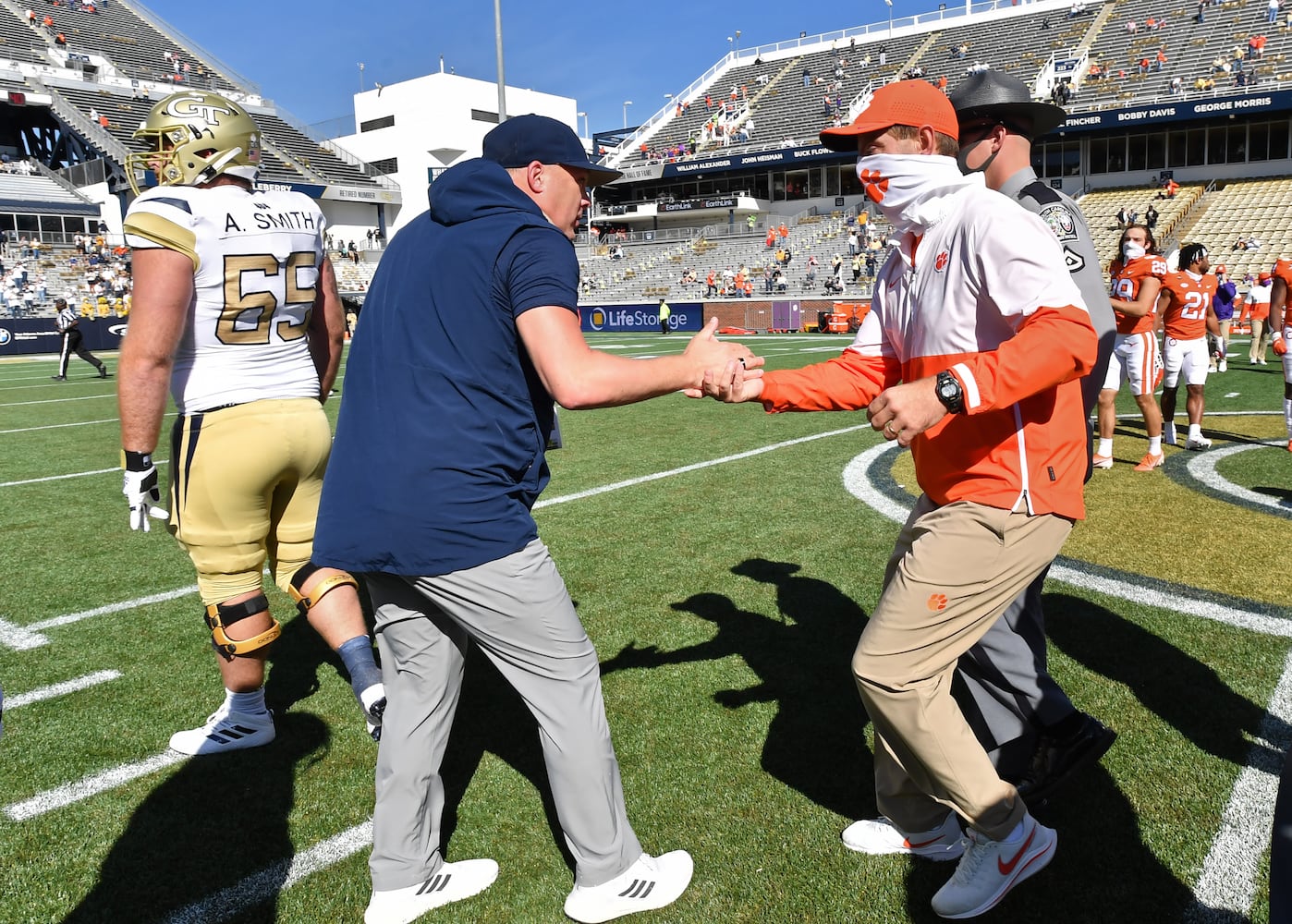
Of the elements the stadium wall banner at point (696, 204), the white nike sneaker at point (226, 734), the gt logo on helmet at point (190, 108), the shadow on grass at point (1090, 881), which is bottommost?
the shadow on grass at point (1090, 881)

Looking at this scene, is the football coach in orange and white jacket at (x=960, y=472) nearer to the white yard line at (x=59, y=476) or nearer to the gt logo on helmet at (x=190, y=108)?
the gt logo on helmet at (x=190, y=108)

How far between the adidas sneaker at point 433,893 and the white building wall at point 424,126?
61635 millimetres

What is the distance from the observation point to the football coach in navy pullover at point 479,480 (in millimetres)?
2201

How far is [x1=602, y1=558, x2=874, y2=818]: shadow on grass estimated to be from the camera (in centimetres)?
314

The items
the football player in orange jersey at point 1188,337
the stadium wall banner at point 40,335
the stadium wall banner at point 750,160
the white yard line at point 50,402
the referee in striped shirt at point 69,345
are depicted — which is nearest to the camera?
the football player in orange jersey at point 1188,337

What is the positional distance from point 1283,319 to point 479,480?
9346mm

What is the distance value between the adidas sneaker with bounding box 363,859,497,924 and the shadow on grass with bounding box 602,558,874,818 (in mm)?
1088

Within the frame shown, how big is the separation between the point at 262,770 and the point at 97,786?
54cm

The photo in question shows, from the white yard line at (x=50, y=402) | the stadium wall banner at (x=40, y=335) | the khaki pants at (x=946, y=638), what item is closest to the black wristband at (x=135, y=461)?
the khaki pants at (x=946, y=638)

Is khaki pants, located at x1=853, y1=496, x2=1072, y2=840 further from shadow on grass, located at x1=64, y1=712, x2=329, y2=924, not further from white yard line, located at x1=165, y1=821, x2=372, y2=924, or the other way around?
shadow on grass, located at x1=64, y1=712, x2=329, y2=924

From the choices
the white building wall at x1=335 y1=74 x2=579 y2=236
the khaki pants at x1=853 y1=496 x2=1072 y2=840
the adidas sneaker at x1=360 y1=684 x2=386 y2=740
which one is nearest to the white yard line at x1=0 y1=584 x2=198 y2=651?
the adidas sneaker at x1=360 y1=684 x2=386 y2=740

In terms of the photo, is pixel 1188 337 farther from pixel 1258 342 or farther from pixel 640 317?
pixel 640 317

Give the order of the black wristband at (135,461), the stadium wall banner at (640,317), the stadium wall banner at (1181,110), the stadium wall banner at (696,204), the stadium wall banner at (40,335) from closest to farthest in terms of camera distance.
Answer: the black wristband at (135,461), the stadium wall banner at (40,335), the stadium wall banner at (1181,110), the stadium wall banner at (640,317), the stadium wall banner at (696,204)

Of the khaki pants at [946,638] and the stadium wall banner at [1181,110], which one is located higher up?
the stadium wall banner at [1181,110]
